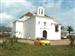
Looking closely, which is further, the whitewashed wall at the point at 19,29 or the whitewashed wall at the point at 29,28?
the whitewashed wall at the point at 19,29

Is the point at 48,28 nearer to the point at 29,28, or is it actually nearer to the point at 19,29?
the point at 29,28

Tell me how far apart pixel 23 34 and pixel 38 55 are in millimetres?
43235

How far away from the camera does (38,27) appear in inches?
2158

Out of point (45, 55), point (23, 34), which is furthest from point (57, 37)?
point (45, 55)

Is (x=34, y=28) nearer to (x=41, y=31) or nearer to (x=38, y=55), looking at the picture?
(x=41, y=31)

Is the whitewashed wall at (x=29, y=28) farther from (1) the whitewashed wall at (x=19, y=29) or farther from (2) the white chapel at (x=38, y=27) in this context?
(1) the whitewashed wall at (x=19, y=29)

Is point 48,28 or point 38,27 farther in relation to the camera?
point 48,28

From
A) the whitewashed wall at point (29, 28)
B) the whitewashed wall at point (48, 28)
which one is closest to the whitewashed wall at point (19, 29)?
the whitewashed wall at point (29, 28)

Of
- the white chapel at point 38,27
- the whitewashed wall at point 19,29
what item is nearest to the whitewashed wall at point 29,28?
the white chapel at point 38,27

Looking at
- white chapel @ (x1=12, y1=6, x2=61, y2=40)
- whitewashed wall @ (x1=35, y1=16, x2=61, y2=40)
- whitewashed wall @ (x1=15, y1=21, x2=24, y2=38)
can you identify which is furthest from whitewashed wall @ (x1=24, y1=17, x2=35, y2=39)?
whitewashed wall @ (x1=15, y1=21, x2=24, y2=38)

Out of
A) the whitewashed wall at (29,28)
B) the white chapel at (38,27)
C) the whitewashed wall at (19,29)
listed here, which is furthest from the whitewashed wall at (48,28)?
the whitewashed wall at (19,29)

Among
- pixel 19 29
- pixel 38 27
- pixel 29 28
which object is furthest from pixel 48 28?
pixel 19 29

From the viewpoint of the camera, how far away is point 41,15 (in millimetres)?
56219

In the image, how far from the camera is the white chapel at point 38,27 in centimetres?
5484
